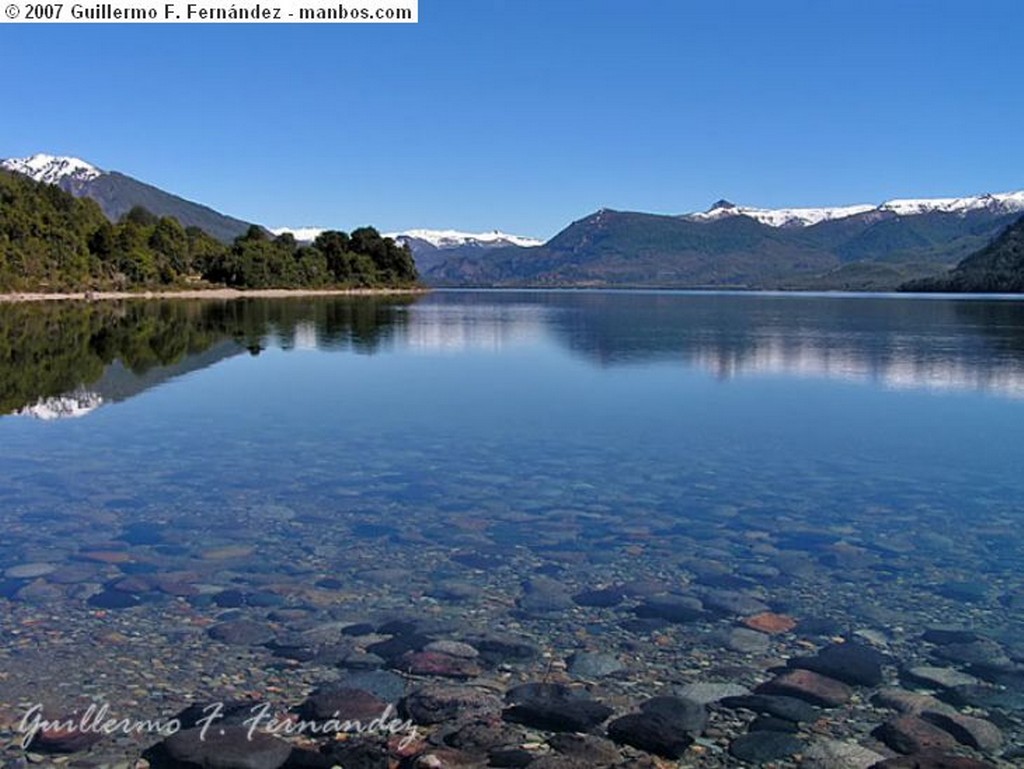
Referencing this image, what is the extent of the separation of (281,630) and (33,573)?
4.11m

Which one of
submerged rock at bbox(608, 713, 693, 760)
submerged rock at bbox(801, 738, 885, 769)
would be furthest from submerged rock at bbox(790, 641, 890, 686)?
submerged rock at bbox(608, 713, 693, 760)

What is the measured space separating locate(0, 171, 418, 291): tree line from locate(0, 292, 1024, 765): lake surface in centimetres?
10297

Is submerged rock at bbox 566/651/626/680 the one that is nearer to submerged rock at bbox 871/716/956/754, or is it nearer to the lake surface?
the lake surface

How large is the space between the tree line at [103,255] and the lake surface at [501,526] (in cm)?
10297

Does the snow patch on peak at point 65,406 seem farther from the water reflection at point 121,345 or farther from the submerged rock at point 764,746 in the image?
the submerged rock at point 764,746

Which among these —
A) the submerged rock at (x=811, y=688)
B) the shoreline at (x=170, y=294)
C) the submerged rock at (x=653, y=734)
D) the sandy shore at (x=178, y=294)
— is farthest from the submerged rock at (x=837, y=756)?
the sandy shore at (x=178, y=294)

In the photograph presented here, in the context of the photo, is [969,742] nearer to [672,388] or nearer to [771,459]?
[771,459]

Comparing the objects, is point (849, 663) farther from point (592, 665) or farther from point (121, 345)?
point (121, 345)

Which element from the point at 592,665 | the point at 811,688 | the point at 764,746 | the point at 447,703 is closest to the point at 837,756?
the point at 764,746

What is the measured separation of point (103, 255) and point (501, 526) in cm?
14903

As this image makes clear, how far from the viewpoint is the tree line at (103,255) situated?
12544cm

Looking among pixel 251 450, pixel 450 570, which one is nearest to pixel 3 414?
pixel 251 450

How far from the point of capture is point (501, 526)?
593 inches

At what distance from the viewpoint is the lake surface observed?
10133 millimetres
